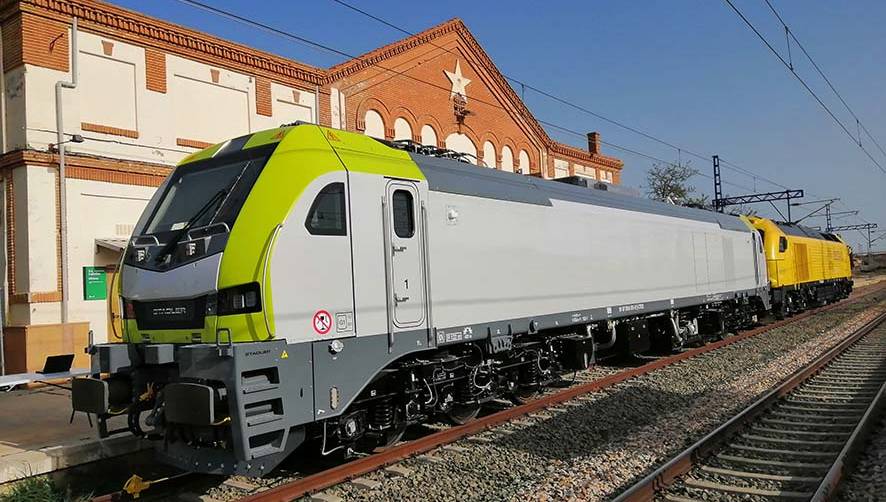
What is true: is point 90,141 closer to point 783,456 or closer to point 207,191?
point 207,191

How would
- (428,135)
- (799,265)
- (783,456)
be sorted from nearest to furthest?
(783,456) < (428,135) < (799,265)

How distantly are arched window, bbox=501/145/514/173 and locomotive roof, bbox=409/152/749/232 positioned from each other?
12.5m

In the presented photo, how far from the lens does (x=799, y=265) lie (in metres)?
24.5

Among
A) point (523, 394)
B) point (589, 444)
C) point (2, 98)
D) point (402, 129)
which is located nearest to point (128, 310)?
point (589, 444)

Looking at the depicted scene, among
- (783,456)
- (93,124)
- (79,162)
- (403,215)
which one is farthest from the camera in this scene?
(93,124)

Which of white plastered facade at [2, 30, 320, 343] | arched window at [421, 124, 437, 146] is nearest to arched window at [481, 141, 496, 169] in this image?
arched window at [421, 124, 437, 146]

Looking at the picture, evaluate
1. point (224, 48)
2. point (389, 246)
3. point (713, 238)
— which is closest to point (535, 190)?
point (389, 246)

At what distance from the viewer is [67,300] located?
13.0 meters

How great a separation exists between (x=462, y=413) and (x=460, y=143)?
1588 centimetres

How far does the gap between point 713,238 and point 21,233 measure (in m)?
15.1

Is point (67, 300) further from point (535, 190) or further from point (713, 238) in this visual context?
point (713, 238)

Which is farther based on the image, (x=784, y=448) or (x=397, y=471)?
(x=784, y=448)

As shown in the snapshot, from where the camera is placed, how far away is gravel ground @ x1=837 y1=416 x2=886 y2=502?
5938 mm

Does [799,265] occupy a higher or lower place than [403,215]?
lower
